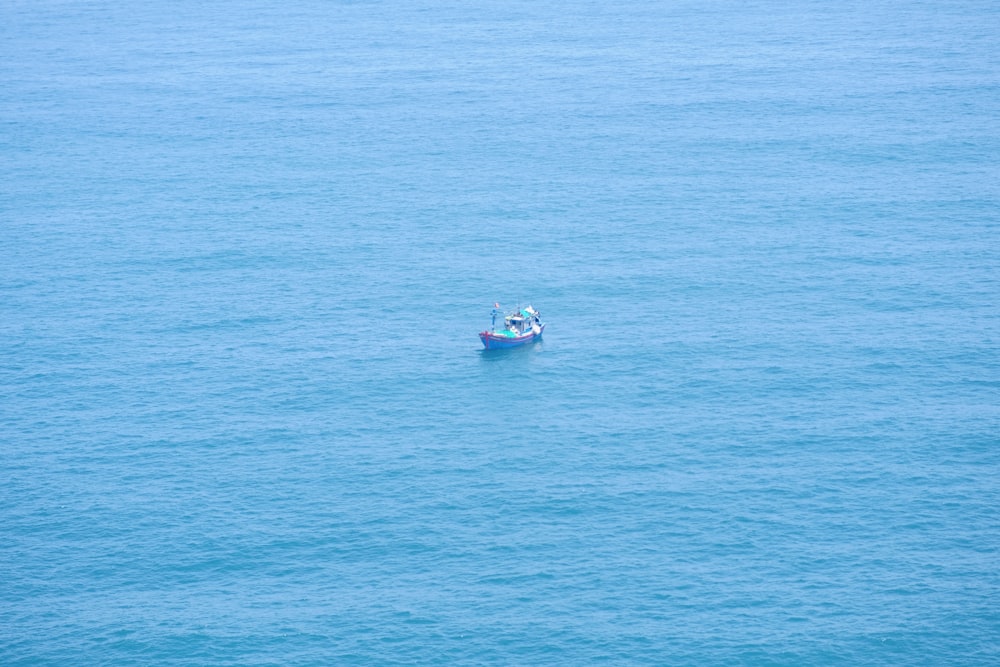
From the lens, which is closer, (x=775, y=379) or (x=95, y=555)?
(x=95, y=555)

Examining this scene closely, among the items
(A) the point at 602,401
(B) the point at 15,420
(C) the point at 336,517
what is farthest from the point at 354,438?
(B) the point at 15,420

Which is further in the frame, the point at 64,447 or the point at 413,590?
the point at 64,447

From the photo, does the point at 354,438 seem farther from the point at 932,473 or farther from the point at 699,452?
the point at 932,473

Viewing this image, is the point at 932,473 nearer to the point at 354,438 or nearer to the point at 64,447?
the point at 354,438

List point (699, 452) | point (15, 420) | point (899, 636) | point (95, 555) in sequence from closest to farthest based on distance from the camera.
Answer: point (899, 636) < point (95, 555) < point (699, 452) < point (15, 420)

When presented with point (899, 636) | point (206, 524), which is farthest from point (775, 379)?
point (206, 524)

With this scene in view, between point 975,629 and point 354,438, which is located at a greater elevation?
point 354,438

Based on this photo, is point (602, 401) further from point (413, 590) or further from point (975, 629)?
point (975, 629)

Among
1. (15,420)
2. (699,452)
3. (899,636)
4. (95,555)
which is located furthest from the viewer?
(15,420)

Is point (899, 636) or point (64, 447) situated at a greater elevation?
point (64, 447)

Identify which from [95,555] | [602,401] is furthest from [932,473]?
[95,555]
